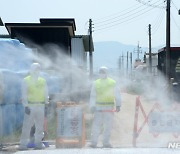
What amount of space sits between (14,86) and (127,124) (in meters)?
5.36

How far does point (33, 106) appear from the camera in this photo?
→ 40.8 ft

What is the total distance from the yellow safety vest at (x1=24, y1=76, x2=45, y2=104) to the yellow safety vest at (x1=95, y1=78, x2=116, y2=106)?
138 cm

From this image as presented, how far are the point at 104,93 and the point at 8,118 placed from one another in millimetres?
3393

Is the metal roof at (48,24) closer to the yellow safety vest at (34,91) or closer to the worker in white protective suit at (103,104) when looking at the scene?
the worker in white protective suit at (103,104)

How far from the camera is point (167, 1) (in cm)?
3284

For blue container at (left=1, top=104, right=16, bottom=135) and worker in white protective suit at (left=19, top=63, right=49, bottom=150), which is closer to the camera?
worker in white protective suit at (left=19, top=63, right=49, bottom=150)

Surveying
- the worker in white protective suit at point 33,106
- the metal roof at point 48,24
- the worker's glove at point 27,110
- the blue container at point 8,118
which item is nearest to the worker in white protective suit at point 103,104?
the worker in white protective suit at point 33,106

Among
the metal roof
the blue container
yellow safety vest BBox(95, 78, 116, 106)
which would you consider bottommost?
the blue container

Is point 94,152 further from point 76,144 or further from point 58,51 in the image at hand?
point 58,51

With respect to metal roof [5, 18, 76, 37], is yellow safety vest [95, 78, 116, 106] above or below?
below

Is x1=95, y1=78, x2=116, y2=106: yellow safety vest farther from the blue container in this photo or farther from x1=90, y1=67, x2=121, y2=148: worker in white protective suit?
the blue container

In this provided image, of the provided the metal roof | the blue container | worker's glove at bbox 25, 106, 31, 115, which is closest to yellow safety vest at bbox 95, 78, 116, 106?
worker's glove at bbox 25, 106, 31, 115

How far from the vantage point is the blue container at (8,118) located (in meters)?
14.3

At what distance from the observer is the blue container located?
14.3 metres
